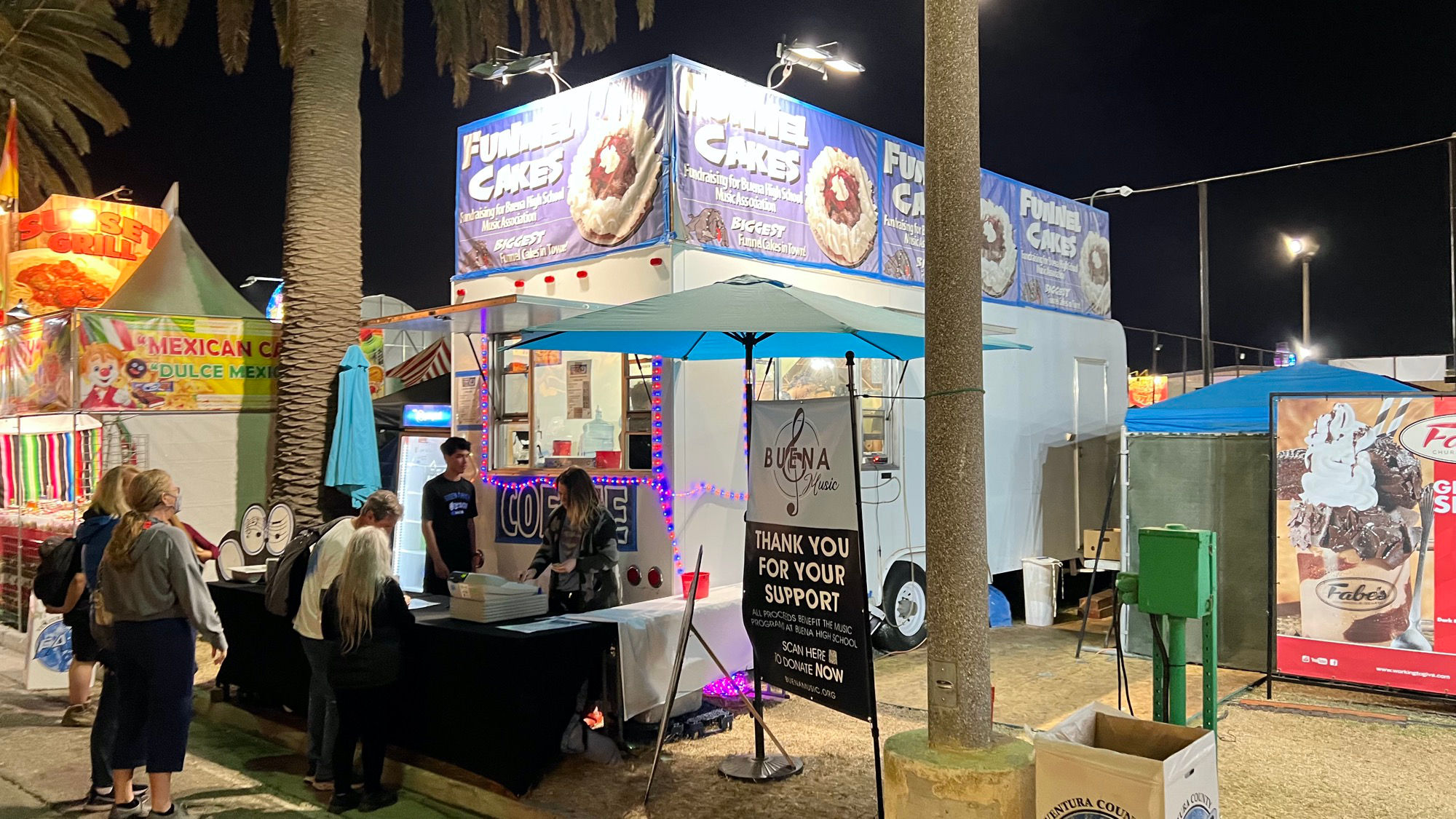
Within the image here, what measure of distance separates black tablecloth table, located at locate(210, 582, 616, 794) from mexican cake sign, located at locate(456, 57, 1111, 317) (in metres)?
3.33

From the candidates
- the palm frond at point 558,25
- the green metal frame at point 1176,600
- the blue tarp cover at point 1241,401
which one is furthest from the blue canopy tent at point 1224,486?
the palm frond at point 558,25

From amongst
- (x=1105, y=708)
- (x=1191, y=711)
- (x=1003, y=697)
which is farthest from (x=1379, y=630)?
(x=1105, y=708)

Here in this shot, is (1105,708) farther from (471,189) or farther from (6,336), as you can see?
(6,336)

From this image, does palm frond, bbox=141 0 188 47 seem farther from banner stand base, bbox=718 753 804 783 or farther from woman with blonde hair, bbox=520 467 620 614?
banner stand base, bbox=718 753 804 783

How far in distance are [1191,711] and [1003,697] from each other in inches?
49.8

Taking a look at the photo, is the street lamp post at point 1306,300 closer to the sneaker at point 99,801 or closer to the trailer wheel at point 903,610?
the trailer wheel at point 903,610

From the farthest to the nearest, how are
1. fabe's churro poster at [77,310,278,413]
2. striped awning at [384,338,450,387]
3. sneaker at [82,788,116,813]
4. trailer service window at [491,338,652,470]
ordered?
striped awning at [384,338,450,387]
fabe's churro poster at [77,310,278,413]
trailer service window at [491,338,652,470]
sneaker at [82,788,116,813]

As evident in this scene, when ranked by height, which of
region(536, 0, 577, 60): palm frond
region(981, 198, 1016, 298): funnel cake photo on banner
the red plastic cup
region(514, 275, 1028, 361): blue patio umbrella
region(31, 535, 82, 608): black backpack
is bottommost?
the red plastic cup

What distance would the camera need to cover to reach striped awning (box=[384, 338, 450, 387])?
14328mm

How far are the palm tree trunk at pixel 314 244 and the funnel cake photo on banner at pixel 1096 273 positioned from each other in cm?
865

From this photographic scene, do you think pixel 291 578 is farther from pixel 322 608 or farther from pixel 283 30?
pixel 283 30

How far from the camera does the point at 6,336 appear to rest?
35.7 feet

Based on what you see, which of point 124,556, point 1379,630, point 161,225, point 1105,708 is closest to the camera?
point 1105,708

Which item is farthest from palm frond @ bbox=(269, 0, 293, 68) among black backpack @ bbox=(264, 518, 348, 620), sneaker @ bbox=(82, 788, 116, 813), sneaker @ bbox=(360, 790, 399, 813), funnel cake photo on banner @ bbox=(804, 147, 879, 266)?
sneaker @ bbox=(360, 790, 399, 813)
